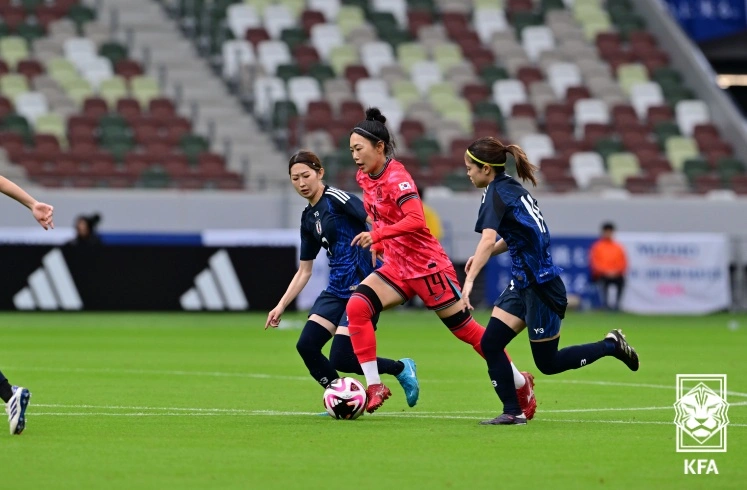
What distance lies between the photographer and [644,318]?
2983 centimetres

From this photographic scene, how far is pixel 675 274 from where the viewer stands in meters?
31.7

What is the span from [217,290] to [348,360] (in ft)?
55.5

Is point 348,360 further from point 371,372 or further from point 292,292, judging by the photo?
point 292,292

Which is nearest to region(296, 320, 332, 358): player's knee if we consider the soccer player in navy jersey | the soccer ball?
the soccer ball

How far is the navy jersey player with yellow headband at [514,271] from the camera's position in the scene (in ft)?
34.7

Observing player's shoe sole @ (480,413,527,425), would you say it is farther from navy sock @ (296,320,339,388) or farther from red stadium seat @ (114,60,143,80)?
red stadium seat @ (114,60,143,80)

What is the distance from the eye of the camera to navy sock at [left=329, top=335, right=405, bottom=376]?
11656 millimetres

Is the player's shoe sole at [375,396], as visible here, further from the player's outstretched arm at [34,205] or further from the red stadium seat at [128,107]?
the red stadium seat at [128,107]

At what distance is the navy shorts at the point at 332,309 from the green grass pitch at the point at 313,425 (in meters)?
0.78

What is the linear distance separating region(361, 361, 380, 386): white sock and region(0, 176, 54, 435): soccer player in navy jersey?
2.70 metres

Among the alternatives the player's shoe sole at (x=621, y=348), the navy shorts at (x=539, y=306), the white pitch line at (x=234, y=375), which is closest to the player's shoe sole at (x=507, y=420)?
the navy shorts at (x=539, y=306)

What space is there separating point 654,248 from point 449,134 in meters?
6.62

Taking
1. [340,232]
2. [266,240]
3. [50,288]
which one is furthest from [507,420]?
[266,240]

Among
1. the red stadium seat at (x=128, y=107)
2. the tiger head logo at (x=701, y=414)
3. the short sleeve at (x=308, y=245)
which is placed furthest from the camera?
the red stadium seat at (x=128, y=107)
